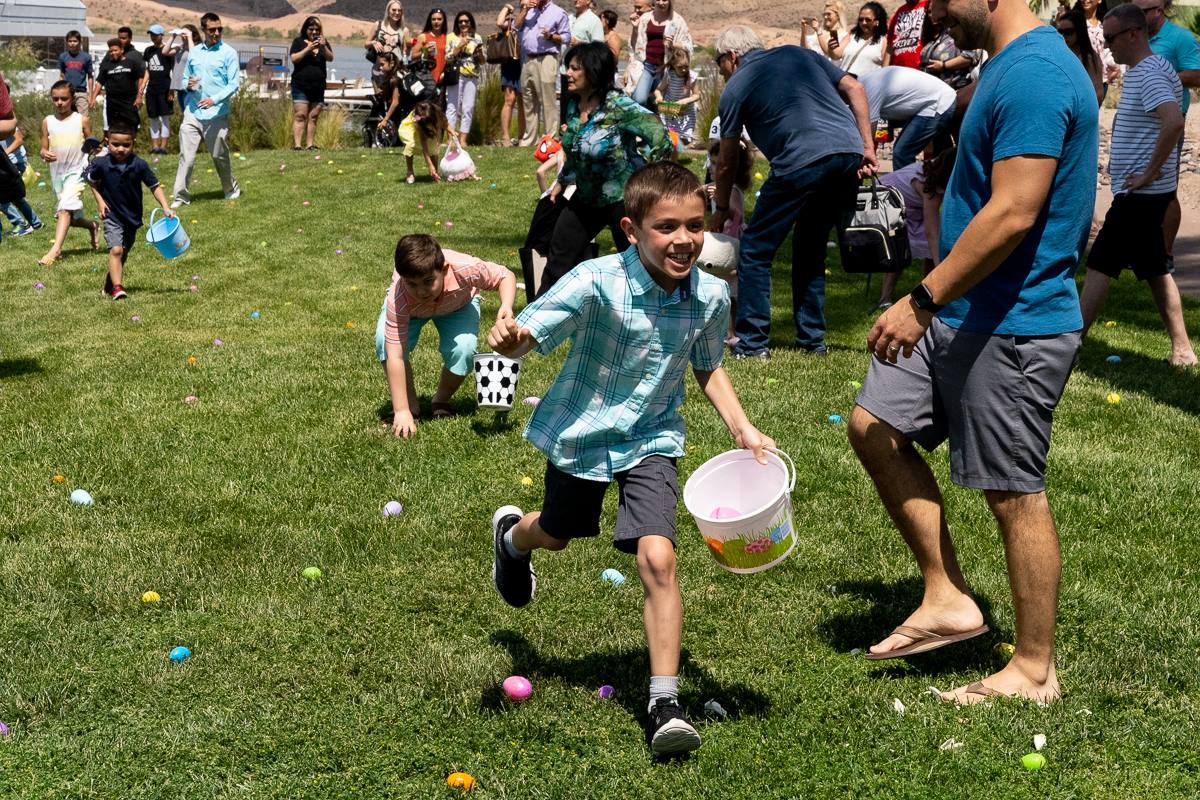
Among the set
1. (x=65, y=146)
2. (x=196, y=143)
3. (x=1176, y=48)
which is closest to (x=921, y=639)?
(x=1176, y=48)

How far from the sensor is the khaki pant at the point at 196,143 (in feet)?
48.8

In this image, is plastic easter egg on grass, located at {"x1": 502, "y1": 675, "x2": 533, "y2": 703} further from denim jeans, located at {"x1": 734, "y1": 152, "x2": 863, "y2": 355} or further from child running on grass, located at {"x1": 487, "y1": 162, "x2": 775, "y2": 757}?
denim jeans, located at {"x1": 734, "y1": 152, "x2": 863, "y2": 355}

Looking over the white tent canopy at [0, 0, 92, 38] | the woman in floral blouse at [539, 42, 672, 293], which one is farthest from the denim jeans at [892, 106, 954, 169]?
the white tent canopy at [0, 0, 92, 38]

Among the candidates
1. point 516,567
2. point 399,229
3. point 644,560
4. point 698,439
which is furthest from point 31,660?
point 399,229

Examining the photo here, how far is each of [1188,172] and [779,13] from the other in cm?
9747

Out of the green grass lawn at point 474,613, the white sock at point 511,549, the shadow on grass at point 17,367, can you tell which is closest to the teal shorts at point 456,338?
the green grass lawn at point 474,613

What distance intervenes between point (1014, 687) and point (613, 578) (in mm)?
1554

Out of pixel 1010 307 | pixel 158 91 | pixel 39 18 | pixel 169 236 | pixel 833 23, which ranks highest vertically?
pixel 1010 307

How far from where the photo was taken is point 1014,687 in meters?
3.67

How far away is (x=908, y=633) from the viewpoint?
392 centimetres

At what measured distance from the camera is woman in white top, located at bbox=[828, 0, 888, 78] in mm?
12414

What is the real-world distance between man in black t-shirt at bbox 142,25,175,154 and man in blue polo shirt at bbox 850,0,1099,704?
58.2 ft

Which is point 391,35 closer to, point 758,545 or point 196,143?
point 196,143

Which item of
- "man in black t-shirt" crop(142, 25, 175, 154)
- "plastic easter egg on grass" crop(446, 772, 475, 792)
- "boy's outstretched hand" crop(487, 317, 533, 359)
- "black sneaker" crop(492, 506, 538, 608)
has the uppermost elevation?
"boy's outstretched hand" crop(487, 317, 533, 359)
